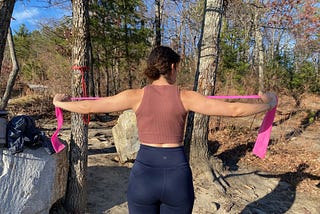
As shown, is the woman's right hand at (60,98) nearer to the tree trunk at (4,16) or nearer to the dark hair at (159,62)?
the dark hair at (159,62)

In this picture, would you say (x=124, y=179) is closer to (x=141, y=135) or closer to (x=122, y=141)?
(x=122, y=141)

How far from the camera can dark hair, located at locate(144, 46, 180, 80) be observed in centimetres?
202

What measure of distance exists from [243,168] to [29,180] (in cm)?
480

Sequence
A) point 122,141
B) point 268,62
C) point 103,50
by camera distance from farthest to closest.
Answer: point 268,62, point 103,50, point 122,141

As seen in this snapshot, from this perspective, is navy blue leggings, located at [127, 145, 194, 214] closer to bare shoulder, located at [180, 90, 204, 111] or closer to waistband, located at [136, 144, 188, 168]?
waistband, located at [136, 144, 188, 168]

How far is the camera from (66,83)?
13961mm

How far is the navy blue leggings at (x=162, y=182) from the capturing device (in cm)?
196

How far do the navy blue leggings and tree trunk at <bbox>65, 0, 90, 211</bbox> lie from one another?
196cm

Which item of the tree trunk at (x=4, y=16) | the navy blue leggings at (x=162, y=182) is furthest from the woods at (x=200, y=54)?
the navy blue leggings at (x=162, y=182)

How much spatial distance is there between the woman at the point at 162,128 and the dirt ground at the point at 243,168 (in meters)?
2.42

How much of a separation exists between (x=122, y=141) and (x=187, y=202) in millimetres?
4059

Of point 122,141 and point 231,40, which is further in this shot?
point 231,40

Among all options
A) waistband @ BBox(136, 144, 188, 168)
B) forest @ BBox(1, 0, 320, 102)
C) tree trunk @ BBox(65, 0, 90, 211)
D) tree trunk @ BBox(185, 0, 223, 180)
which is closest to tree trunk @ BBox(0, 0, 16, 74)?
tree trunk @ BBox(65, 0, 90, 211)

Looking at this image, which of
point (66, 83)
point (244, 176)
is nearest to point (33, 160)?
Answer: point (244, 176)
